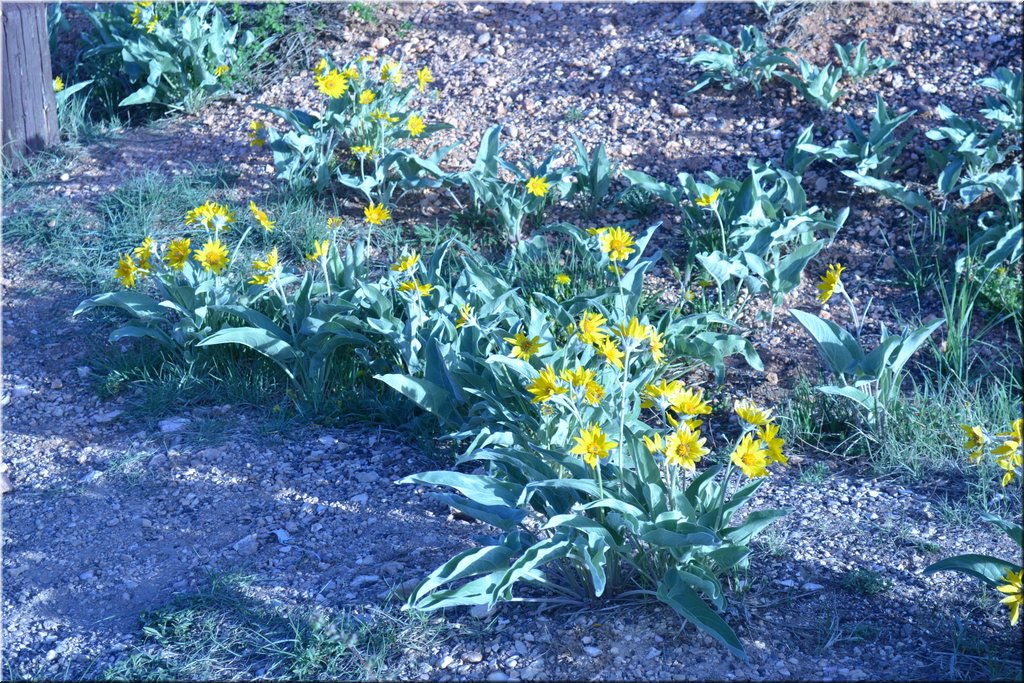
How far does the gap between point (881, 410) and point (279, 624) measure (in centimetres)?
194

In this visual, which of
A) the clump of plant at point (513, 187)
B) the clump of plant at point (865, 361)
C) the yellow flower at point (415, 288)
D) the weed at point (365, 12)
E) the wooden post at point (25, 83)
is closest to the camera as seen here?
the clump of plant at point (865, 361)

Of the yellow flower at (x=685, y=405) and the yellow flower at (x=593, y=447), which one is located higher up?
the yellow flower at (x=685, y=405)

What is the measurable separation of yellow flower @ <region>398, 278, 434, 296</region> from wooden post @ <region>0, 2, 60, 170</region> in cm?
296

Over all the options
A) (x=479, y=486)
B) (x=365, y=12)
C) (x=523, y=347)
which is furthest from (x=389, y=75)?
(x=479, y=486)

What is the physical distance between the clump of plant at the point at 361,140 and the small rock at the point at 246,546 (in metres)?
1.99

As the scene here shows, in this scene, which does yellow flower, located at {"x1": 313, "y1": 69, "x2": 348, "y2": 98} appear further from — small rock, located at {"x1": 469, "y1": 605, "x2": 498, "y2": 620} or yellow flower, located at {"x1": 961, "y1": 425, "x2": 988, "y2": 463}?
yellow flower, located at {"x1": 961, "y1": 425, "x2": 988, "y2": 463}

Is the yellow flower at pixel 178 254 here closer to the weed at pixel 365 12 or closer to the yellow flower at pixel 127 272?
the yellow flower at pixel 127 272

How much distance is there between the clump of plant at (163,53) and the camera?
17.8ft

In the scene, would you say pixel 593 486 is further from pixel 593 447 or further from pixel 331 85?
pixel 331 85

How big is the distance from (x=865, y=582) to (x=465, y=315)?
1.32 meters

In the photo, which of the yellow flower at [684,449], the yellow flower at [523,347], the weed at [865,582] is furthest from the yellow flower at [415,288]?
the weed at [865,582]

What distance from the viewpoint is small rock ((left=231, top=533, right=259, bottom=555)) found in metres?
2.84

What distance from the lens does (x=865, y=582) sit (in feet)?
8.26

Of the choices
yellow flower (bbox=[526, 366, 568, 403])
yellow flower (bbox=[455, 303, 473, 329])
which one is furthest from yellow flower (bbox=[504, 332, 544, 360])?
yellow flower (bbox=[526, 366, 568, 403])
